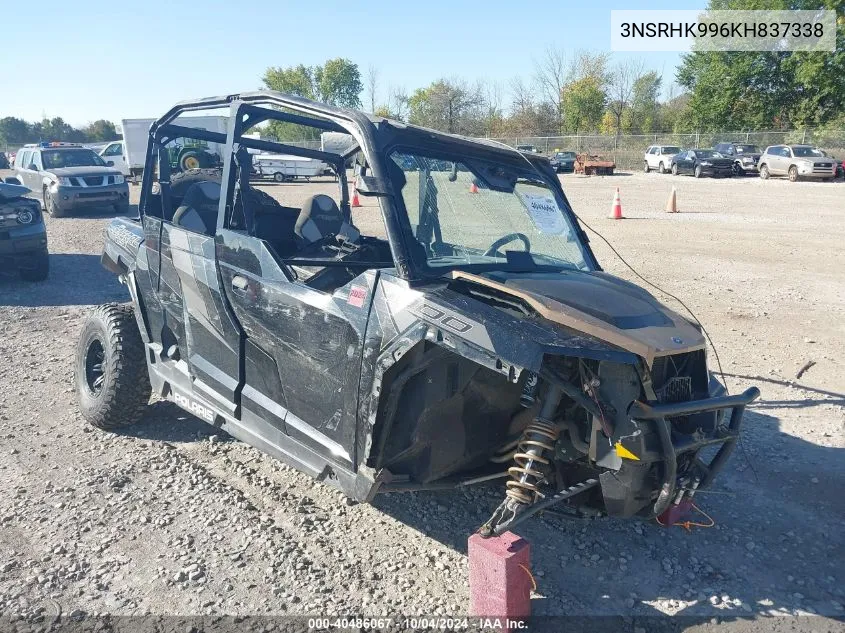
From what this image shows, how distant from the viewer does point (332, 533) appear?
152 inches

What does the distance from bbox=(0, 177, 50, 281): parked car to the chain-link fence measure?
3283cm

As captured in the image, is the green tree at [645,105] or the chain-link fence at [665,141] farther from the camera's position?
the green tree at [645,105]

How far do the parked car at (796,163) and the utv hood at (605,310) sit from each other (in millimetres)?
32140

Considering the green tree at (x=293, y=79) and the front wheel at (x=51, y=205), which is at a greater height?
the green tree at (x=293, y=79)

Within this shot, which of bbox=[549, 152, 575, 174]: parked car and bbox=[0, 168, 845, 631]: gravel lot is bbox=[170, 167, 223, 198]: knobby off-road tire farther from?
bbox=[549, 152, 575, 174]: parked car

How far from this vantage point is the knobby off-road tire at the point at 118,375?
16.1 feet

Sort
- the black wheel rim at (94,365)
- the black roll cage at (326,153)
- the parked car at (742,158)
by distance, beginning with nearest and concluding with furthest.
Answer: the black roll cage at (326,153) < the black wheel rim at (94,365) < the parked car at (742,158)

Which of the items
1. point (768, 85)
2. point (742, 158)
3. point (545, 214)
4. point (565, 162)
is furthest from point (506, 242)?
point (768, 85)

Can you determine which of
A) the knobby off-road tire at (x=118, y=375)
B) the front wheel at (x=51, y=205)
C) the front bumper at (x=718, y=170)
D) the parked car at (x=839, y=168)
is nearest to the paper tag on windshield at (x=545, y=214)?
the knobby off-road tire at (x=118, y=375)

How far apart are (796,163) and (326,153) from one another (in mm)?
31735

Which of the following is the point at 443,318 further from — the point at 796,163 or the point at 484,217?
the point at 796,163

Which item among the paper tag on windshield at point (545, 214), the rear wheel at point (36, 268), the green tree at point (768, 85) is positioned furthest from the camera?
the green tree at point (768, 85)

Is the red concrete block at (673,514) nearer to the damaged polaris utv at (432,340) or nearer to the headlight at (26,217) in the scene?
the damaged polaris utv at (432,340)

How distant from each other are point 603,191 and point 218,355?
25639 mm
